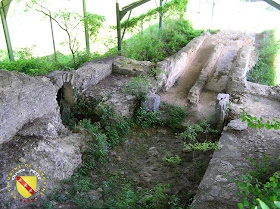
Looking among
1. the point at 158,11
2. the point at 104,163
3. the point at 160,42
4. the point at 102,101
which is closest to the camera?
the point at 104,163

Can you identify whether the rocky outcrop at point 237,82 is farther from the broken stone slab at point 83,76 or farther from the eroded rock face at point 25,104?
the eroded rock face at point 25,104

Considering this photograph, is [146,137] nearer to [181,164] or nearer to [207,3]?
[181,164]

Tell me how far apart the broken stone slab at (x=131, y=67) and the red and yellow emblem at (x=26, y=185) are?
179 inches

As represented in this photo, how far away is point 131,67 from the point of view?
311 inches

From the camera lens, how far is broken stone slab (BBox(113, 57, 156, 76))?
25.1 feet

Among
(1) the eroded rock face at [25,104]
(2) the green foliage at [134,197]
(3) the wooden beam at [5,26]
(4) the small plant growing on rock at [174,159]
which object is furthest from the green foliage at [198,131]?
(3) the wooden beam at [5,26]

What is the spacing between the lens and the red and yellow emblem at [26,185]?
376 centimetres

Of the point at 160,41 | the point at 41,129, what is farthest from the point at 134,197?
the point at 160,41

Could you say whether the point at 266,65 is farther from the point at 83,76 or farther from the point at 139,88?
the point at 83,76

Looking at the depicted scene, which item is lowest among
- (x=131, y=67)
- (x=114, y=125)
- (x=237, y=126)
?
(x=114, y=125)

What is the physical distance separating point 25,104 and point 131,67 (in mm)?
3994

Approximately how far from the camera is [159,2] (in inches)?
481

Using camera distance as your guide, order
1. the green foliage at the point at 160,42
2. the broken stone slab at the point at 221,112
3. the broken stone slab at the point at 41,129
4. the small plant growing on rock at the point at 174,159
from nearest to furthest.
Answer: the broken stone slab at the point at 41,129 < the small plant growing on rock at the point at 174,159 < the broken stone slab at the point at 221,112 < the green foliage at the point at 160,42

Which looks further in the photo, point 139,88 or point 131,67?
point 131,67
